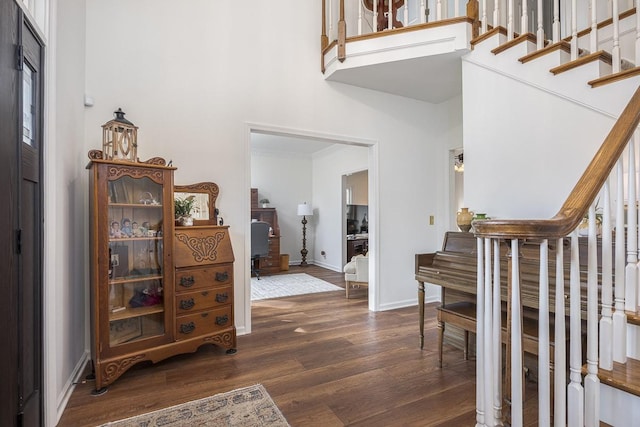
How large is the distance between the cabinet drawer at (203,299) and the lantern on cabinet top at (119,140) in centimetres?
113

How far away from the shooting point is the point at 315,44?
3465 millimetres

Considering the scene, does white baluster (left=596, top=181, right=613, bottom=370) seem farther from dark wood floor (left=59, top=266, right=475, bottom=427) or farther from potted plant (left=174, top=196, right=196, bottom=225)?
potted plant (left=174, top=196, right=196, bottom=225)

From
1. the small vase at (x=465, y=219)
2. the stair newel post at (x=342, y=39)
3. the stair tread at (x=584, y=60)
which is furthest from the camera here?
the stair newel post at (x=342, y=39)

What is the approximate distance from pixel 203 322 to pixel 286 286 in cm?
269

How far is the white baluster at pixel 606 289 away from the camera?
1.17 m

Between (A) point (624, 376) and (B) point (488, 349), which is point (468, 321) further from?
(B) point (488, 349)

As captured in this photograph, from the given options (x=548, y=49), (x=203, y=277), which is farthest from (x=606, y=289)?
(x=203, y=277)

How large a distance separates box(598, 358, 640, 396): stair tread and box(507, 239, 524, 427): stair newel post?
0.43m

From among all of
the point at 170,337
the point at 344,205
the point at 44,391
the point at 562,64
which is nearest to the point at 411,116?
the point at 562,64

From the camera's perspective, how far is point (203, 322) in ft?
8.32

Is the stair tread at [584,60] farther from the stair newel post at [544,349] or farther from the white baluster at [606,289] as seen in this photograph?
the stair newel post at [544,349]

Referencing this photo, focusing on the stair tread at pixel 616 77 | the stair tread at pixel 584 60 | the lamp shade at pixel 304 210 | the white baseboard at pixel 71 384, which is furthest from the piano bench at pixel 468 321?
the lamp shade at pixel 304 210

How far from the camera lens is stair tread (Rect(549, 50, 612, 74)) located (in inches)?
80.8

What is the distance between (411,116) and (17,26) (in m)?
3.70
